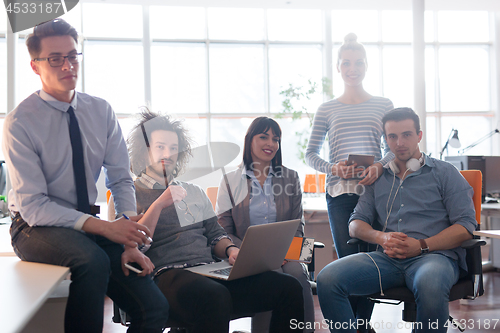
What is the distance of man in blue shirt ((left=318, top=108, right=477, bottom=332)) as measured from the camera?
1.73 metres

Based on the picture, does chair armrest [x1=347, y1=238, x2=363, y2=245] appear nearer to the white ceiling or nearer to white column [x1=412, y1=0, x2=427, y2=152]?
white column [x1=412, y1=0, x2=427, y2=152]

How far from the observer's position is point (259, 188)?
7.18 ft

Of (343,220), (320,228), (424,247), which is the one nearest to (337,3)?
(320,228)

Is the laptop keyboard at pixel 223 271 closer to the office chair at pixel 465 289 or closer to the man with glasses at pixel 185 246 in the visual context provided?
the man with glasses at pixel 185 246

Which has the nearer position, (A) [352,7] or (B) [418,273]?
(B) [418,273]

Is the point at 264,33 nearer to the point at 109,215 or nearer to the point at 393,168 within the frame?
the point at 393,168

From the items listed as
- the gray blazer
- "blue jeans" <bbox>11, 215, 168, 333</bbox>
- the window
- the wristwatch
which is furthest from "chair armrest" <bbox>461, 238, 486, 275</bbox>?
the window

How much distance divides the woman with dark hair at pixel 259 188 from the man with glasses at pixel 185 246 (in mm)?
213

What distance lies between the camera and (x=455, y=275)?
183 centimetres

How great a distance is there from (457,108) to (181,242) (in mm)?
8106

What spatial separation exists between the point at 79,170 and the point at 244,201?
96 cm

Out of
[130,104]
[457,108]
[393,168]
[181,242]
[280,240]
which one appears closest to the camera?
[280,240]

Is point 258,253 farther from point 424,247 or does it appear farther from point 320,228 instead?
point 320,228

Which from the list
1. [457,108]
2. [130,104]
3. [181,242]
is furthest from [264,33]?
[181,242]
